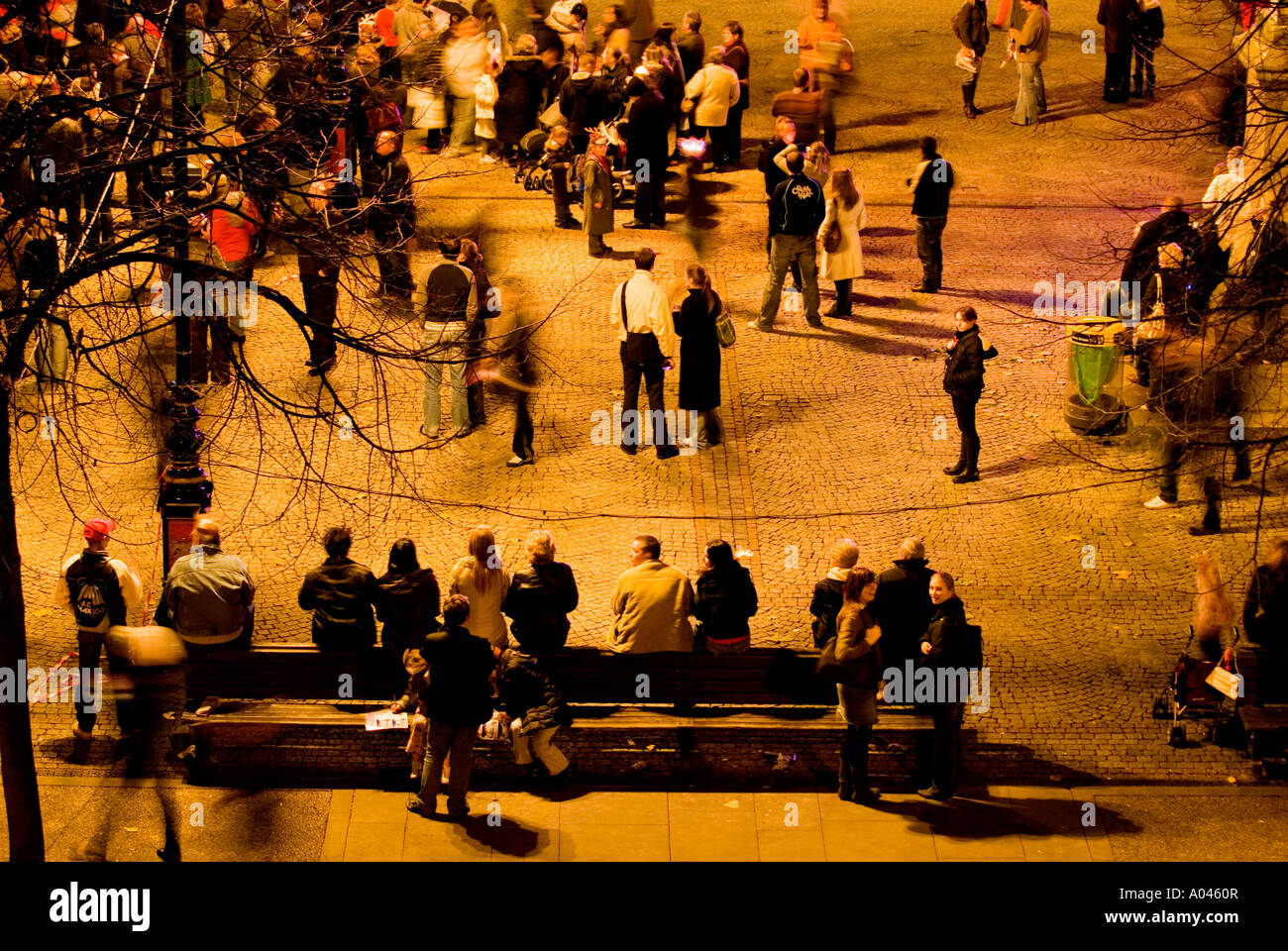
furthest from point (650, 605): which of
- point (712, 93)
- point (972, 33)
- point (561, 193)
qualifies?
point (972, 33)

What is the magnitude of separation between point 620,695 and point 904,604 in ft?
6.84

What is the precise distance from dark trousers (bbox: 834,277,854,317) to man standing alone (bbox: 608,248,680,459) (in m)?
3.11

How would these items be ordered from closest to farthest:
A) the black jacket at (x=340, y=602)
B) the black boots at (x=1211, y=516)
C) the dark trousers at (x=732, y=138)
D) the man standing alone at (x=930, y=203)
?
the black jacket at (x=340, y=602) → the black boots at (x=1211, y=516) → the man standing alone at (x=930, y=203) → the dark trousers at (x=732, y=138)

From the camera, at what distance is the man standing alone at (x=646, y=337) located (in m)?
16.5

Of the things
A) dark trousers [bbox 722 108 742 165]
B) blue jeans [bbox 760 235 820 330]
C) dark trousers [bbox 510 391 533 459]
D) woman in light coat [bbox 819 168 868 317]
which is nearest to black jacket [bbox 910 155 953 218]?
woman in light coat [bbox 819 168 868 317]

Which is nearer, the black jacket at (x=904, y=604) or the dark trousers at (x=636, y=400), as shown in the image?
the black jacket at (x=904, y=604)

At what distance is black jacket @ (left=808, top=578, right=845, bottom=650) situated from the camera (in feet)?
41.6

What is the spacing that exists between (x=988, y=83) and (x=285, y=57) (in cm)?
1722

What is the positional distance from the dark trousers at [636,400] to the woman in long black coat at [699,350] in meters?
0.22

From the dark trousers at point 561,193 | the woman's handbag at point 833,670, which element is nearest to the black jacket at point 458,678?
the woman's handbag at point 833,670

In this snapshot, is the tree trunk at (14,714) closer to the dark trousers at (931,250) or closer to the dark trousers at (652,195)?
the dark trousers at (931,250)

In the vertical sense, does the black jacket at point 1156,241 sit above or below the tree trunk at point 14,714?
above

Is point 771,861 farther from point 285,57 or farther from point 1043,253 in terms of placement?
point 1043,253

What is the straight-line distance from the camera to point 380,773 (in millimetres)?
12734
